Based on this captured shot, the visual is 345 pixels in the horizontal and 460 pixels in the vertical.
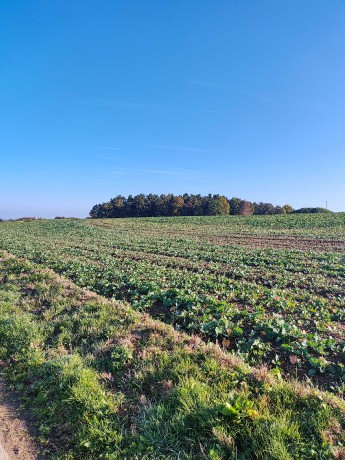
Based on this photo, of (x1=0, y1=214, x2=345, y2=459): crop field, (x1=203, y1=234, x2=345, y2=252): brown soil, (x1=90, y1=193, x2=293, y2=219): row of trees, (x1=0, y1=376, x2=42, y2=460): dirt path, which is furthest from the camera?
(x1=90, y1=193, x2=293, y2=219): row of trees

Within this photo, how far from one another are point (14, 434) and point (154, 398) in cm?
208

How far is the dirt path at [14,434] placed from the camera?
3.46 meters

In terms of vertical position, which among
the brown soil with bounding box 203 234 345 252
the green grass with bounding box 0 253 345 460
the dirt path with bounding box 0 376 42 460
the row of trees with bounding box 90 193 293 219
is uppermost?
the row of trees with bounding box 90 193 293 219

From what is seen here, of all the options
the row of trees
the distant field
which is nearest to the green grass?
the distant field

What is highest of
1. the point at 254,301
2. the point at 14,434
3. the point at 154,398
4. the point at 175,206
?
the point at 175,206

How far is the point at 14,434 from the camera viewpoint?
3.78m

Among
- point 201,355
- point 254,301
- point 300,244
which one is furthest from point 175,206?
point 201,355

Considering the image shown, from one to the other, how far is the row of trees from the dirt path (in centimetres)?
10081

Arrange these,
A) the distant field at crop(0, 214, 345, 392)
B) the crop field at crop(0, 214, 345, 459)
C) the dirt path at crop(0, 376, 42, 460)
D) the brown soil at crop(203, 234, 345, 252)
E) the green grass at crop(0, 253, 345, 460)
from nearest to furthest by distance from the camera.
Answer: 1. the green grass at crop(0, 253, 345, 460)
2. the crop field at crop(0, 214, 345, 459)
3. the dirt path at crop(0, 376, 42, 460)
4. the distant field at crop(0, 214, 345, 392)
5. the brown soil at crop(203, 234, 345, 252)

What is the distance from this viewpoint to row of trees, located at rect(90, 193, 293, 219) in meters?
106

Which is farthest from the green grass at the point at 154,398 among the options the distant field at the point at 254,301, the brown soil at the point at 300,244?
the brown soil at the point at 300,244

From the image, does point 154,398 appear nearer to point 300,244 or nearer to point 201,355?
point 201,355

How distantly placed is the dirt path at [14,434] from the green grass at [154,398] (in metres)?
0.18

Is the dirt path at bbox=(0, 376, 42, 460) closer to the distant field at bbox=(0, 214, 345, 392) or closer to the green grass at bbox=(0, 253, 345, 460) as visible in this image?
the green grass at bbox=(0, 253, 345, 460)
